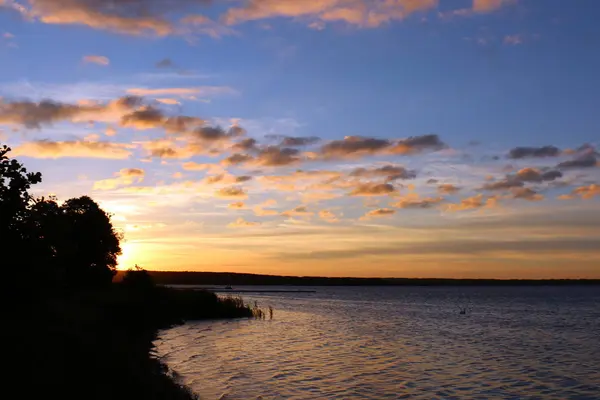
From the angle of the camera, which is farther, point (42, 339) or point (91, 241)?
point (91, 241)

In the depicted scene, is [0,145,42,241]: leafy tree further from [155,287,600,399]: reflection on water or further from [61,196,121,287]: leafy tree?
[61,196,121,287]: leafy tree

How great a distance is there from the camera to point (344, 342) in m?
53.6

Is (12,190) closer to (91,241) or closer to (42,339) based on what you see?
(42,339)

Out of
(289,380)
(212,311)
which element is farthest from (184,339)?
(212,311)

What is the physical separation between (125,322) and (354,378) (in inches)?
1106

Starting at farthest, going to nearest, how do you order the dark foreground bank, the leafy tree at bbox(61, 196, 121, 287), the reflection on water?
1. the leafy tree at bbox(61, 196, 121, 287)
2. the reflection on water
3. the dark foreground bank

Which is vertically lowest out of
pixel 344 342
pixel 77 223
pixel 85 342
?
pixel 344 342

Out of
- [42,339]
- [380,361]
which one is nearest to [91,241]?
[380,361]

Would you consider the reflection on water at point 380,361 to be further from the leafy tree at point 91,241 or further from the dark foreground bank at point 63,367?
the leafy tree at point 91,241

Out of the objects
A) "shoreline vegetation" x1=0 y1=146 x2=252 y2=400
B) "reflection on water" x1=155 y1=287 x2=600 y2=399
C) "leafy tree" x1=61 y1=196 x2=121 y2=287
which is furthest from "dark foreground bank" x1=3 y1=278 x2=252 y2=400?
"leafy tree" x1=61 y1=196 x2=121 y2=287

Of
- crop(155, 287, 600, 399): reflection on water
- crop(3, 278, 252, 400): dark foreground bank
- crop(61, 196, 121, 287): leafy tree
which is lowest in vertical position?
crop(155, 287, 600, 399): reflection on water

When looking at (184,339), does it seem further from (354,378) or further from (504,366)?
(504,366)

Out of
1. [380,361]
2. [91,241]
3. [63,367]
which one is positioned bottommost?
[380,361]

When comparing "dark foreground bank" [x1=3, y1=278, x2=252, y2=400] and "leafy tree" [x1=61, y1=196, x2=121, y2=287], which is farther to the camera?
"leafy tree" [x1=61, y1=196, x2=121, y2=287]
